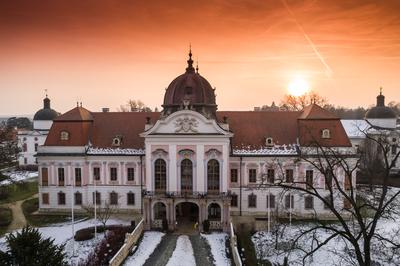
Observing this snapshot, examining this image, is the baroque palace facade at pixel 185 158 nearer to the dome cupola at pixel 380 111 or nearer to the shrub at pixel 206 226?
the shrub at pixel 206 226

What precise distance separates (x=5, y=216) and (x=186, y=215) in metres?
16.4

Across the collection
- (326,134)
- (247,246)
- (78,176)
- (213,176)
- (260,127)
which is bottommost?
(247,246)

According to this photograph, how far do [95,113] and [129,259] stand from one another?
18.6m

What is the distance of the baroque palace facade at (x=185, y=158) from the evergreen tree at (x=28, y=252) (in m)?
15.2

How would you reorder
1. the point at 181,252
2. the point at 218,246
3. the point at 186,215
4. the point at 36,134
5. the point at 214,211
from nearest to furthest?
the point at 181,252, the point at 218,246, the point at 214,211, the point at 186,215, the point at 36,134

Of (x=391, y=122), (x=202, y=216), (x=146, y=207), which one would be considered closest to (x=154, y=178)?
(x=146, y=207)

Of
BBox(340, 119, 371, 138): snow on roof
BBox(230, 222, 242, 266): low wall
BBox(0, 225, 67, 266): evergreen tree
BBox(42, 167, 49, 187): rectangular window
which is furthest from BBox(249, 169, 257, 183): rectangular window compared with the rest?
BBox(340, 119, 371, 138): snow on roof

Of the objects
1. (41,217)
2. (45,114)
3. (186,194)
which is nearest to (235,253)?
(186,194)

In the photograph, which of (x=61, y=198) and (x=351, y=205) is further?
(x=61, y=198)

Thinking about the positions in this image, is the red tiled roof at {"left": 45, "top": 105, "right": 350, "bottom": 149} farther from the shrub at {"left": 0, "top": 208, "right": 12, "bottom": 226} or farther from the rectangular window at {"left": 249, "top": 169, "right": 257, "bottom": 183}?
the shrub at {"left": 0, "top": 208, "right": 12, "bottom": 226}

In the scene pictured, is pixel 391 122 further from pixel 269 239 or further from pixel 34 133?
pixel 34 133

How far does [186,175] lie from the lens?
102 feet

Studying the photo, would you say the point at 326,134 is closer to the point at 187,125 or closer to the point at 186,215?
the point at 187,125

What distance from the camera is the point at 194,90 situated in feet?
106
